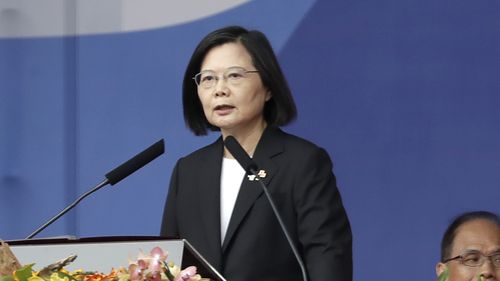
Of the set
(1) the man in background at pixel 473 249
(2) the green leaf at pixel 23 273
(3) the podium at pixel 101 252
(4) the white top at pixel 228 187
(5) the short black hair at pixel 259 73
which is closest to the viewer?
(2) the green leaf at pixel 23 273

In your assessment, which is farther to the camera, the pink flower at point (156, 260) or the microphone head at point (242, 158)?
the microphone head at point (242, 158)

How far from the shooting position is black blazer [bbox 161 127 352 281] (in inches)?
88.6

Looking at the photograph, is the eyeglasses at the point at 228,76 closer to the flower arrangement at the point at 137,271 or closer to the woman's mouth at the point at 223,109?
the woman's mouth at the point at 223,109

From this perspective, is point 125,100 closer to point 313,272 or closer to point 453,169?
point 453,169

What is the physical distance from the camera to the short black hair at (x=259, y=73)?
2475mm

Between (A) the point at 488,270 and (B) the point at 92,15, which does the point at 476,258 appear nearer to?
(A) the point at 488,270

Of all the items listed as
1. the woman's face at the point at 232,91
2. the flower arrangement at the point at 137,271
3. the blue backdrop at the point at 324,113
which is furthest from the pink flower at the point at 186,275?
the blue backdrop at the point at 324,113

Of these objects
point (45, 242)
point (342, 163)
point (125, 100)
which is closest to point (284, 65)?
point (342, 163)

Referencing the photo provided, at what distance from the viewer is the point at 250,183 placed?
2359mm

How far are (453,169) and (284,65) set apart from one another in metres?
0.62

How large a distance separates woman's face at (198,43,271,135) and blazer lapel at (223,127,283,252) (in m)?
0.06

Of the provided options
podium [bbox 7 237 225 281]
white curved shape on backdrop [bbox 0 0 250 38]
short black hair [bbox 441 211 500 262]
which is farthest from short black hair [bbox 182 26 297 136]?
white curved shape on backdrop [bbox 0 0 250 38]

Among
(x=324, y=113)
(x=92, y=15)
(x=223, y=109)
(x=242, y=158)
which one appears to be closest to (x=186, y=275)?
(x=242, y=158)

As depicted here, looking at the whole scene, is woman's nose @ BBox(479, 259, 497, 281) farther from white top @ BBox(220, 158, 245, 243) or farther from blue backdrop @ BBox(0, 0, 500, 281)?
blue backdrop @ BBox(0, 0, 500, 281)
